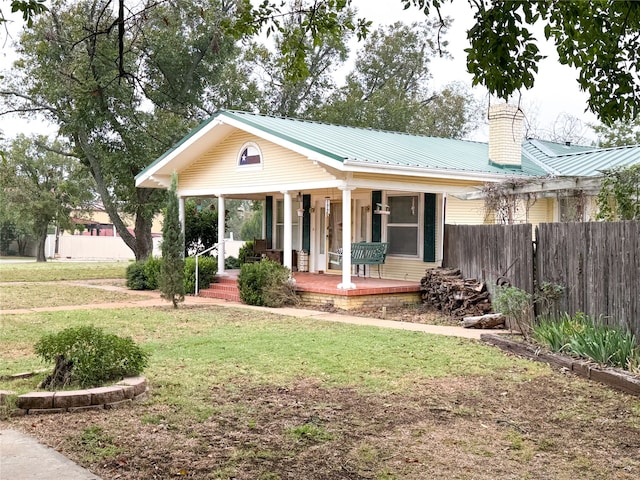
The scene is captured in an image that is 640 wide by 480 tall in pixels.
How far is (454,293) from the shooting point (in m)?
12.5

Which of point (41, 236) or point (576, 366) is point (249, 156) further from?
point (41, 236)

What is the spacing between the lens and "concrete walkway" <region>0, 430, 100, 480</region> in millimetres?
3998

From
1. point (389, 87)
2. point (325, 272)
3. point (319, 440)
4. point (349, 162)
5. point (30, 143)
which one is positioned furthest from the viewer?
point (30, 143)

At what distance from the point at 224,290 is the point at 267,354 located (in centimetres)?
820

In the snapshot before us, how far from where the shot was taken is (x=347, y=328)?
35.5ft

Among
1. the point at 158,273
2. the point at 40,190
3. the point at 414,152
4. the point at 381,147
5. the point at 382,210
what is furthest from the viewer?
the point at 40,190

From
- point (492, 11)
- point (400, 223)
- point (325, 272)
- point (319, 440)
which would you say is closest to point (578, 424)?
point (319, 440)

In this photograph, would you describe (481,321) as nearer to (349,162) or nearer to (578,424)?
(349,162)

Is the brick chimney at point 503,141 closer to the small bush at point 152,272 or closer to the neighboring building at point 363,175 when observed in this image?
the neighboring building at point 363,175

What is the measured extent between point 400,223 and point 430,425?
10.9m

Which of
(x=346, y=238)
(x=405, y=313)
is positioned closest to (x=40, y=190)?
(x=346, y=238)

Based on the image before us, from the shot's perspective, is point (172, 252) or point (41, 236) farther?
point (41, 236)

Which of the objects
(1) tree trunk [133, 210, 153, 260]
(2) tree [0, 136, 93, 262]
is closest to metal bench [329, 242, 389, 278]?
(1) tree trunk [133, 210, 153, 260]

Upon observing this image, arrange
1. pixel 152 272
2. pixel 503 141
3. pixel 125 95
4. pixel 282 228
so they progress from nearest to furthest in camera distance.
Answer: pixel 503 141
pixel 152 272
pixel 282 228
pixel 125 95
